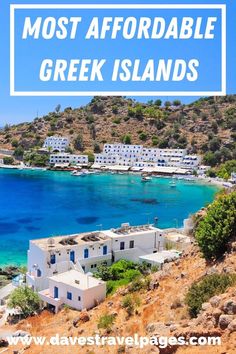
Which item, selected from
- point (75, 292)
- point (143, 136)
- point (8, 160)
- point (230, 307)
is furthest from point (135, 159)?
point (230, 307)

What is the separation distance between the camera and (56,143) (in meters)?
83.5

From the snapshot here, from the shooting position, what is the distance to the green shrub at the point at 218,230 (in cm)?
1295

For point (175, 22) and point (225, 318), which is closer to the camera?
point (225, 318)

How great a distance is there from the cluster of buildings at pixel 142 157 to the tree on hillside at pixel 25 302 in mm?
57437

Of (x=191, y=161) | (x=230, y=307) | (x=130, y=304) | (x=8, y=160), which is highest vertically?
(x=8, y=160)

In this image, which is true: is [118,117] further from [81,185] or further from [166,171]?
[81,185]

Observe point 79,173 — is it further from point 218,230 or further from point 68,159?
point 218,230

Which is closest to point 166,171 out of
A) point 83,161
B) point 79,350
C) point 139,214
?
point 83,161

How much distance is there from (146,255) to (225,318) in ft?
45.3

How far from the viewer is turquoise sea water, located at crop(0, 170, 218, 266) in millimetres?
35250

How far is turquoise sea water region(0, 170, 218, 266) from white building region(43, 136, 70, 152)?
9373 millimetres

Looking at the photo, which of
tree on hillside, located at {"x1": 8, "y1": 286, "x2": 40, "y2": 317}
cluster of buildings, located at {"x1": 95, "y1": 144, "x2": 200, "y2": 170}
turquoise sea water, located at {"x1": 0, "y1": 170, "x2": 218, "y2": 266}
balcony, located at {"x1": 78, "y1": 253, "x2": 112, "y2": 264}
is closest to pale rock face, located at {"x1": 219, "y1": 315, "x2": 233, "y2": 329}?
tree on hillside, located at {"x1": 8, "y1": 286, "x2": 40, "y2": 317}

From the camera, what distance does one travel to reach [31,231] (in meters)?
34.8

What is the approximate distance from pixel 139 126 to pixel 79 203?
41348mm
